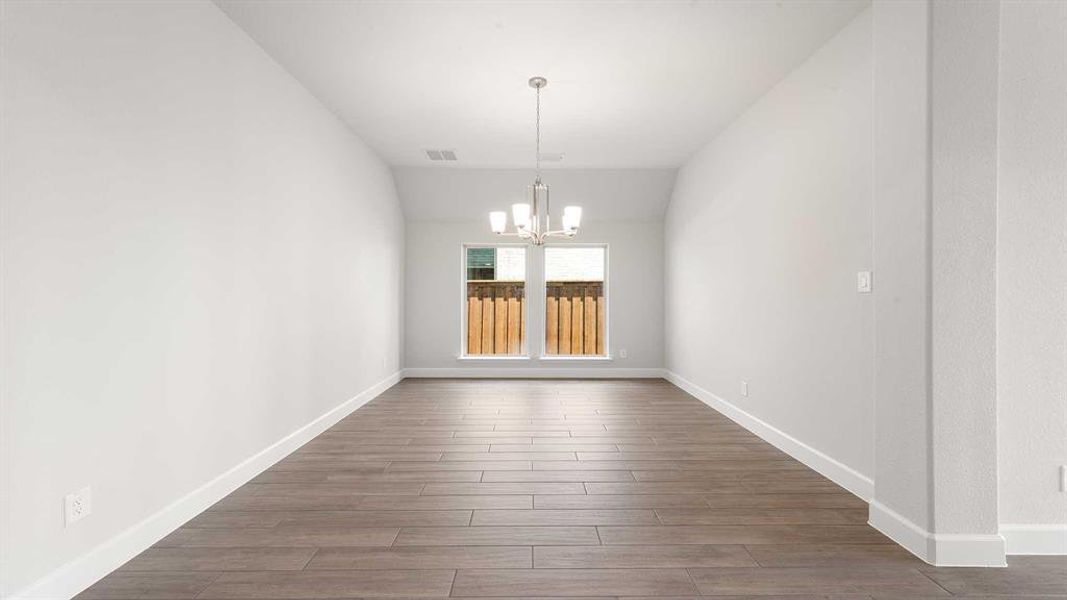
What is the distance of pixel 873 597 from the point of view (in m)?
1.87

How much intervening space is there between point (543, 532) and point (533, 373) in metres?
4.95

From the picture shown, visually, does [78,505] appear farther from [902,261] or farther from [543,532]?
[902,261]

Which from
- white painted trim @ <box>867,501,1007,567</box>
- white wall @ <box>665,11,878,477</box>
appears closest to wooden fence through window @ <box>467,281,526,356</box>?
white wall @ <box>665,11,878,477</box>

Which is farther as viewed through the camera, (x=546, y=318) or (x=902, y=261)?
(x=546, y=318)

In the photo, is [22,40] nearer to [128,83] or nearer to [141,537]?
[128,83]

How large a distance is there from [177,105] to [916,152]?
3.34 metres

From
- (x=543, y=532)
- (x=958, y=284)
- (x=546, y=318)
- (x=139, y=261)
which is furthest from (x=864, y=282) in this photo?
(x=546, y=318)

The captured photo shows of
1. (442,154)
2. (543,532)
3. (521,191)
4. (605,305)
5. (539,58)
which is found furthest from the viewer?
(605,305)

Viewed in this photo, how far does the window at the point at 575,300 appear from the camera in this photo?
7.49 m

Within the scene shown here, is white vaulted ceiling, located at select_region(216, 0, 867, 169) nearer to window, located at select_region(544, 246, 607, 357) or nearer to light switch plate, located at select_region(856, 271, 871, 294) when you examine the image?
light switch plate, located at select_region(856, 271, 871, 294)

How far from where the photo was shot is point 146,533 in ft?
7.38

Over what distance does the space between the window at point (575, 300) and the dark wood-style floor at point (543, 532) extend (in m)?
3.50

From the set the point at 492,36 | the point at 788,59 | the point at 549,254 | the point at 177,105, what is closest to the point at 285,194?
the point at 177,105

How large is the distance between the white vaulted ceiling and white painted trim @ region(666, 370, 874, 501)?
257 cm
